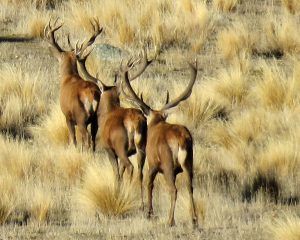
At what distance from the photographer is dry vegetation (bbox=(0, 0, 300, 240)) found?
37.8 feet

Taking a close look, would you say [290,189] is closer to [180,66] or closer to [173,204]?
[173,204]

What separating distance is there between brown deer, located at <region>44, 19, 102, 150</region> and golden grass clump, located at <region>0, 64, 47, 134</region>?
1938 mm

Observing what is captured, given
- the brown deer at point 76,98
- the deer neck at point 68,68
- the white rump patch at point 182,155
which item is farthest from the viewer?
the deer neck at point 68,68

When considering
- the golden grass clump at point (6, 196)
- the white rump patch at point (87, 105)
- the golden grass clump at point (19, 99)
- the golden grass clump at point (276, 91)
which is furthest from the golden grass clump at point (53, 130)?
the golden grass clump at point (276, 91)

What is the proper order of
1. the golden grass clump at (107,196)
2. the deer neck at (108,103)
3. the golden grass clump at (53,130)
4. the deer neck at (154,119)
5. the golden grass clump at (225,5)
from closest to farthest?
the deer neck at (154,119) → the golden grass clump at (107,196) → the deer neck at (108,103) → the golden grass clump at (53,130) → the golden grass clump at (225,5)

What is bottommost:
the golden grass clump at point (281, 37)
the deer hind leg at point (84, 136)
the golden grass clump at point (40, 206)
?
the golden grass clump at point (40, 206)

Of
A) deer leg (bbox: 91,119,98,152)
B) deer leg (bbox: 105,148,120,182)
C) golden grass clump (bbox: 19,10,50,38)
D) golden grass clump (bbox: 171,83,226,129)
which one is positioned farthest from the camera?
golden grass clump (bbox: 19,10,50,38)

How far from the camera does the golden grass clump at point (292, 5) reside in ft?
75.6

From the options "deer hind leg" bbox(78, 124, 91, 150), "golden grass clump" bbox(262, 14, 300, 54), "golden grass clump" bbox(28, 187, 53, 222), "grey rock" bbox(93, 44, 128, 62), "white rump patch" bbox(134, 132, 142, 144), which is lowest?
"golden grass clump" bbox(28, 187, 53, 222)

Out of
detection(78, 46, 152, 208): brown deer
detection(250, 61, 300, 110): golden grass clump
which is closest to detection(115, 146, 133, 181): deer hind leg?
detection(78, 46, 152, 208): brown deer

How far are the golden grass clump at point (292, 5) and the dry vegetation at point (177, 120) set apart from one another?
0.11 feet

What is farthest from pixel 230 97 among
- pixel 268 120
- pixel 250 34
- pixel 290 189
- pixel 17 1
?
pixel 17 1

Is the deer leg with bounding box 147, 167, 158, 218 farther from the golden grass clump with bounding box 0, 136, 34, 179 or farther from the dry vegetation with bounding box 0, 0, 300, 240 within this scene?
the golden grass clump with bounding box 0, 136, 34, 179

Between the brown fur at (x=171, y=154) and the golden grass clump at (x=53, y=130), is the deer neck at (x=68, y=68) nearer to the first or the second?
the golden grass clump at (x=53, y=130)
